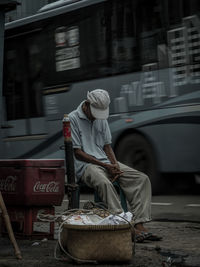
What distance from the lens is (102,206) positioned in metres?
5.66

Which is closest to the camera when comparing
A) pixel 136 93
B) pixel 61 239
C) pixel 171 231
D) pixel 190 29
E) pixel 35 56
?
pixel 61 239

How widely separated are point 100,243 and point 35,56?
9103 millimetres

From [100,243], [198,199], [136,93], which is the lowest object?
[198,199]

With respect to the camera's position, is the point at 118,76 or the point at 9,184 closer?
the point at 9,184

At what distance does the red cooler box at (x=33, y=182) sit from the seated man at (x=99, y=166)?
241 millimetres

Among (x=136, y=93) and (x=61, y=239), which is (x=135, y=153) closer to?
(x=136, y=93)

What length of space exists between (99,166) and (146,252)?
1098 mm

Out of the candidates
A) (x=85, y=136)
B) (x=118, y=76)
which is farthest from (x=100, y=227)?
(x=118, y=76)

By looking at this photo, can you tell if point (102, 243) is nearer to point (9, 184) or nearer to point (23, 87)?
point (9, 184)

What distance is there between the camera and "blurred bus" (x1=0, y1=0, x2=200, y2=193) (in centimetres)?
1080

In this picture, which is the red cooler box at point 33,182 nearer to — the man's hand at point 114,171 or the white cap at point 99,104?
the man's hand at point 114,171

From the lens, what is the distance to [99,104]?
6.16 meters

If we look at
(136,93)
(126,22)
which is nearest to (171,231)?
(136,93)

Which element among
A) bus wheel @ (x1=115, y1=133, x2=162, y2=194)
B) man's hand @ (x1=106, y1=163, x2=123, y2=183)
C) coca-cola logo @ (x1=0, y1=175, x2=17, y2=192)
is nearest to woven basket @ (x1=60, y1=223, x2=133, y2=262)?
man's hand @ (x1=106, y1=163, x2=123, y2=183)
